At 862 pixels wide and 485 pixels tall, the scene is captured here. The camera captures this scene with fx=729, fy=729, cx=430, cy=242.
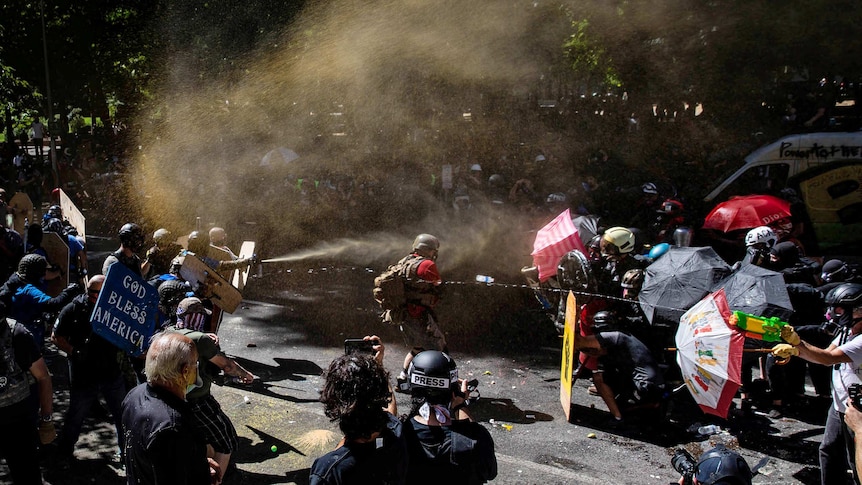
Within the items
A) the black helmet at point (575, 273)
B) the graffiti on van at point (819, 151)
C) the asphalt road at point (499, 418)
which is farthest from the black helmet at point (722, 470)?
the graffiti on van at point (819, 151)

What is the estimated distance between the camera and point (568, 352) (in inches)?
241

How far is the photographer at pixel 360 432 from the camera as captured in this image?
110 inches

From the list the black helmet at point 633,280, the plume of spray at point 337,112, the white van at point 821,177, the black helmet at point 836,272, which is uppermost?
the plume of spray at point 337,112

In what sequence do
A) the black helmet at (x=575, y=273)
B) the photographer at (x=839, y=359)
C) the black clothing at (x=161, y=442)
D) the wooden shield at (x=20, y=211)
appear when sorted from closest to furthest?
the black clothing at (x=161, y=442)
the photographer at (x=839, y=359)
the black helmet at (x=575, y=273)
the wooden shield at (x=20, y=211)

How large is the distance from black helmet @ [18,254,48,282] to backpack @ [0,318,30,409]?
1892 mm

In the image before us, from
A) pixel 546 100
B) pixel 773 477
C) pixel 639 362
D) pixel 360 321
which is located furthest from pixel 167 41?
pixel 773 477

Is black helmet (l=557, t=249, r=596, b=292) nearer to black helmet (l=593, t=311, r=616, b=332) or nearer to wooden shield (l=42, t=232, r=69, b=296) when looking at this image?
black helmet (l=593, t=311, r=616, b=332)

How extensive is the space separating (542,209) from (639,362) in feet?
27.3

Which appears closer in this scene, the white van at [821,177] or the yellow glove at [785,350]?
the yellow glove at [785,350]

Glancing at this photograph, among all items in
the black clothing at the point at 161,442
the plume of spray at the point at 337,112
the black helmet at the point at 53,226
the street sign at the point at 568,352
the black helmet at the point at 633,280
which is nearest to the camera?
the black clothing at the point at 161,442

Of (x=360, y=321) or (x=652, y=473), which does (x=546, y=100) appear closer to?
(x=360, y=321)

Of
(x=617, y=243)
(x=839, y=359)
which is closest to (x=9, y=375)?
(x=839, y=359)

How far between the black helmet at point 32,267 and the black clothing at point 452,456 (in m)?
4.09

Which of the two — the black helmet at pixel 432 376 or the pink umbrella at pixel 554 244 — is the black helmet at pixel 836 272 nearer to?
the pink umbrella at pixel 554 244
